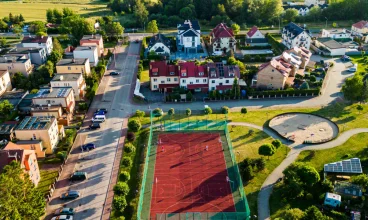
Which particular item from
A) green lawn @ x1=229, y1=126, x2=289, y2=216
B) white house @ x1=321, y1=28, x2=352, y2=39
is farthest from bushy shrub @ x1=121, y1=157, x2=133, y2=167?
white house @ x1=321, y1=28, x2=352, y2=39

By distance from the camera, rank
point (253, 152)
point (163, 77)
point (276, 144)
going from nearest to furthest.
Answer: point (276, 144)
point (253, 152)
point (163, 77)

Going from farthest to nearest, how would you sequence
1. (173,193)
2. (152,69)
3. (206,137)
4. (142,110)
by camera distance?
1. (152,69)
2. (142,110)
3. (206,137)
4. (173,193)

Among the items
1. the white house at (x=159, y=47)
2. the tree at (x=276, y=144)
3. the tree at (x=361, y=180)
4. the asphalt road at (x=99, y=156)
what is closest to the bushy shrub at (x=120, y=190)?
the asphalt road at (x=99, y=156)

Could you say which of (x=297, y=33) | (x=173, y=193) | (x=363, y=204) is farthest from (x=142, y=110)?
(x=297, y=33)

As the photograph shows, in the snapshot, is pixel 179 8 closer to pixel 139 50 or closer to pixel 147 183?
pixel 139 50

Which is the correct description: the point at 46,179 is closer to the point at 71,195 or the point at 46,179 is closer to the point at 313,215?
the point at 71,195

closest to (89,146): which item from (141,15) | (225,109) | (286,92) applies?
(225,109)
